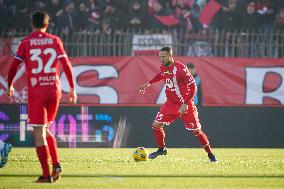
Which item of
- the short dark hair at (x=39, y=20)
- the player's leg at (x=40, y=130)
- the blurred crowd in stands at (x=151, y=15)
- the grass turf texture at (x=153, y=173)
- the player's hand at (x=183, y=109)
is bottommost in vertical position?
the grass turf texture at (x=153, y=173)

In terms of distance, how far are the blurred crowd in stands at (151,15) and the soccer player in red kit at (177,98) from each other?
6.31 m

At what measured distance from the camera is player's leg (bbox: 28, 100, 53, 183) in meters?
9.67

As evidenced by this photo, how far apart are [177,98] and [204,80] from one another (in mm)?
5162

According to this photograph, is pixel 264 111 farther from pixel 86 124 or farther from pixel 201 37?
pixel 86 124

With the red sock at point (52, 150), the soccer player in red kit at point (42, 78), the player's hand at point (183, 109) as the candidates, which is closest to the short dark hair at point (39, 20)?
the soccer player in red kit at point (42, 78)

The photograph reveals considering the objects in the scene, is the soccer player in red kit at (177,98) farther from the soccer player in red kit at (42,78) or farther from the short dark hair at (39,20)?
the short dark hair at (39,20)

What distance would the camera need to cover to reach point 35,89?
32.3 ft

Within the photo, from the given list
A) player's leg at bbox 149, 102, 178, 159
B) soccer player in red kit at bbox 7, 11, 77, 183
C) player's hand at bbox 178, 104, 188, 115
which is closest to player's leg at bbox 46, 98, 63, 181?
soccer player in red kit at bbox 7, 11, 77, 183

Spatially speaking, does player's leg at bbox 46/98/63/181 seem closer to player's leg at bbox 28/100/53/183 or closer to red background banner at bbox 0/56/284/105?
player's leg at bbox 28/100/53/183

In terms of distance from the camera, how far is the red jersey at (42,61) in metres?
9.88

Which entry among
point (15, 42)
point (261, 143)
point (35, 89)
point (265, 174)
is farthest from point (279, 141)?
point (35, 89)

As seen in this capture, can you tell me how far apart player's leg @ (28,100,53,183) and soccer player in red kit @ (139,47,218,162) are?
13.9 feet

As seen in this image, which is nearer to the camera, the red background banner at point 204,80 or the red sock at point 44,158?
the red sock at point 44,158

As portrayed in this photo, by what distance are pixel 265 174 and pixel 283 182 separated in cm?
111
